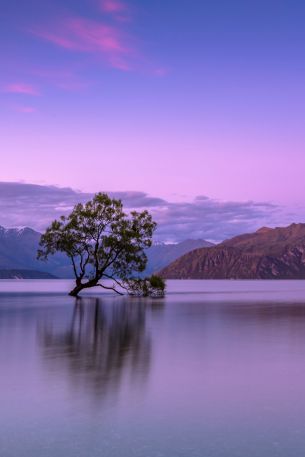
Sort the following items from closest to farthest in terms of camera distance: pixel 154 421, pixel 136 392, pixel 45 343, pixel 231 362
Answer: pixel 154 421 < pixel 136 392 < pixel 231 362 < pixel 45 343

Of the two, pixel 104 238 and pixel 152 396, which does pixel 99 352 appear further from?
pixel 104 238

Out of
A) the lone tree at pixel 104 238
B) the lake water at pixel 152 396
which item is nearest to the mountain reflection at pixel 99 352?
the lake water at pixel 152 396

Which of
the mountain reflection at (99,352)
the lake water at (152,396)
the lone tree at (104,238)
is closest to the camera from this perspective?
the lake water at (152,396)

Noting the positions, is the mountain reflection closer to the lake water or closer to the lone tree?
the lake water

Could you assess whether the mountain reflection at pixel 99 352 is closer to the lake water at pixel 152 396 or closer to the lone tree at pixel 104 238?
the lake water at pixel 152 396

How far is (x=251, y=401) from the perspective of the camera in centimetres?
1894

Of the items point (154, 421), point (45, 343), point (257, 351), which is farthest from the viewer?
point (45, 343)

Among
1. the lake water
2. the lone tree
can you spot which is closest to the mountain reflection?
the lake water

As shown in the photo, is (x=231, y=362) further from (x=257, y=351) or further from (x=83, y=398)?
(x=83, y=398)

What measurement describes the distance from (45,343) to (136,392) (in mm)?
16688

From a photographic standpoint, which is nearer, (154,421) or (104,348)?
(154,421)

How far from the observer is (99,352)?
101ft

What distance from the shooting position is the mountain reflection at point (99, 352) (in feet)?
72.8

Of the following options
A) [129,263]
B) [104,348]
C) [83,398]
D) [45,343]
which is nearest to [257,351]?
[104,348]
